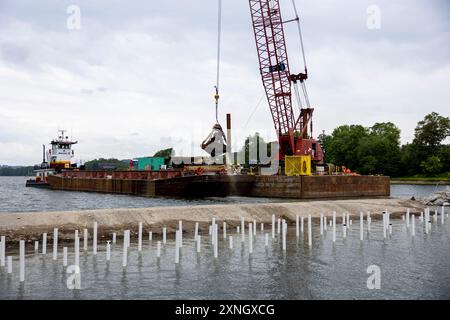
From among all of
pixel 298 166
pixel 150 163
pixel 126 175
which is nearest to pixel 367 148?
pixel 150 163

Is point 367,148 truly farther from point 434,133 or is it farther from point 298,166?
point 298,166

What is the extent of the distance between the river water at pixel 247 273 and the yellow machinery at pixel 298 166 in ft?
153

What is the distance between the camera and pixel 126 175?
3364 inches

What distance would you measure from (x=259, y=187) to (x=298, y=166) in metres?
7.15

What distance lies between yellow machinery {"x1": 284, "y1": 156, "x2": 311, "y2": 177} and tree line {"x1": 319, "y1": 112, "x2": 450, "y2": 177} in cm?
8796

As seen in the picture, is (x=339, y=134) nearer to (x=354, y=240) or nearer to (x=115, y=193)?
(x=115, y=193)

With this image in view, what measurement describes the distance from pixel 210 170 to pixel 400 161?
10796cm

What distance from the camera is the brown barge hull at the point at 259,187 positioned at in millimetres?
65438

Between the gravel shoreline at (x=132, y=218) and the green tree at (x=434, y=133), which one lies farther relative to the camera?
A: the green tree at (x=434, y=133)

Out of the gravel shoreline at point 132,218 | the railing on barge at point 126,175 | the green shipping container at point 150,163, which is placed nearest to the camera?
the gravel shoreline at point 132,218

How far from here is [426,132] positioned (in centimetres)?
15388

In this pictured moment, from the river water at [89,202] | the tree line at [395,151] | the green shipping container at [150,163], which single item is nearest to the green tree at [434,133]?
the tree line at [395,151]

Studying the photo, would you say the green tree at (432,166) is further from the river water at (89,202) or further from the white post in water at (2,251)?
the white post in water at (2,251)
